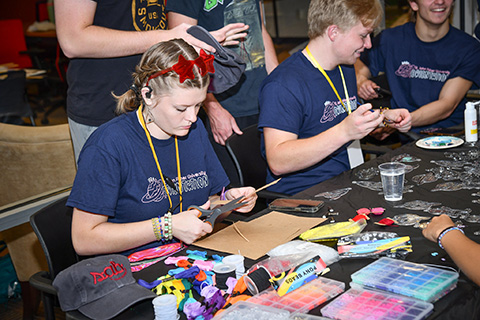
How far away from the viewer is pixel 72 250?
6.63 feet

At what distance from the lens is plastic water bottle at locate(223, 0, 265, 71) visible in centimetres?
286

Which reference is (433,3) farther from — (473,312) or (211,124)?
(473,312)

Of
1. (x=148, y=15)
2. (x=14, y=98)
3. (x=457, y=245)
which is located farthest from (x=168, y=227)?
(x=14, y=98)

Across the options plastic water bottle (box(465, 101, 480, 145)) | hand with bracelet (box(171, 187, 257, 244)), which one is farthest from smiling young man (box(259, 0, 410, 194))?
hand with bracelet (box(171, 187, 257, 244))

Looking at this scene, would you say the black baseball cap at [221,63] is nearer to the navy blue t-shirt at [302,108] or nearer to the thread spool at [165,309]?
the navy blue t-shirt at [302,108]

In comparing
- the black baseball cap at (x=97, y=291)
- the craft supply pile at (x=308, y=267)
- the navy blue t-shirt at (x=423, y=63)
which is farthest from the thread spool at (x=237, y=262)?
the navy blue t-shirt at (x=423, y=63)

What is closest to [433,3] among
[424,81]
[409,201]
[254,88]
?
[424,81]

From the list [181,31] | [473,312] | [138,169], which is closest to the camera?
[473,312]

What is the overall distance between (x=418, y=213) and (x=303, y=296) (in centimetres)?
69

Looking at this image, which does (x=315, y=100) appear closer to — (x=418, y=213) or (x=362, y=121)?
(x=362, y=121)

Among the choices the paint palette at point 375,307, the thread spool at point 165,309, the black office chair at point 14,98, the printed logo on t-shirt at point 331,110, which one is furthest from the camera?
the black office chair at point 14,98

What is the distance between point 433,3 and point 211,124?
1.55 meters

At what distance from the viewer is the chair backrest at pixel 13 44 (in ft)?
11.3

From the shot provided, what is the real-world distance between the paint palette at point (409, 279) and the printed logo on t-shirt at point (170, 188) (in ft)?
2.79
